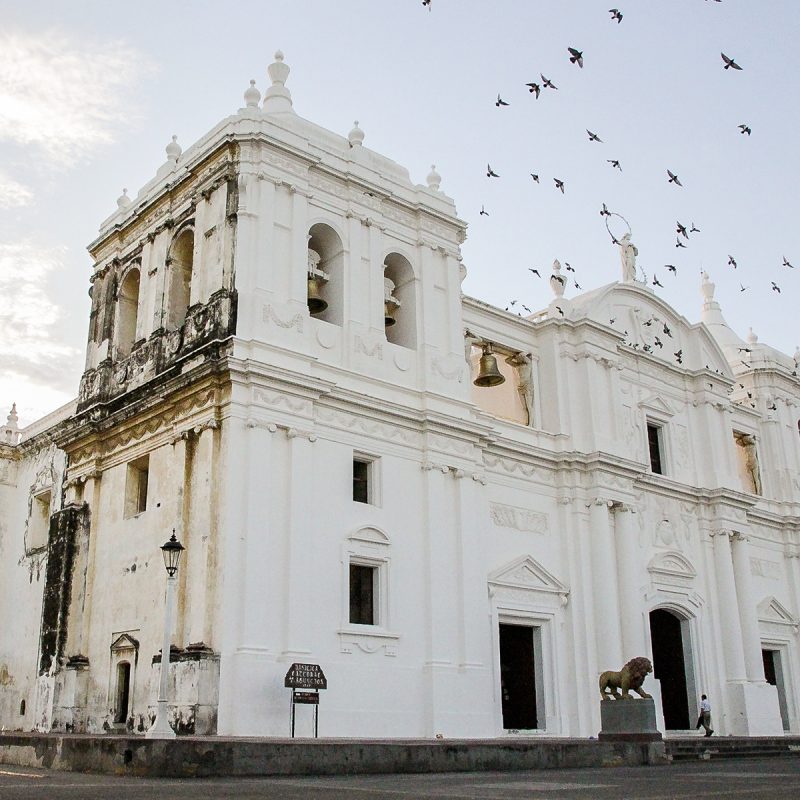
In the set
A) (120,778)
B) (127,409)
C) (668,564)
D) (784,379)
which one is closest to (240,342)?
(127,409)

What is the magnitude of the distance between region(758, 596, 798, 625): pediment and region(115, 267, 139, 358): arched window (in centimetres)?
1833

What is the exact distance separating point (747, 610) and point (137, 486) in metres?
16.2

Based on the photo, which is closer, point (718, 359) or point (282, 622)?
point (282, 622)

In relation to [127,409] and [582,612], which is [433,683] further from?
[127,409]

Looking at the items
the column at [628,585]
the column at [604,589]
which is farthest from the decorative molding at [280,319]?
the column at [628,585]

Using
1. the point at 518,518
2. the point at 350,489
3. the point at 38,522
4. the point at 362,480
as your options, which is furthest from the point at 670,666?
the point at 38,522

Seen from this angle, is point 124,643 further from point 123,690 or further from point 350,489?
point 350,489

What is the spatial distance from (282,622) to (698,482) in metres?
14.3

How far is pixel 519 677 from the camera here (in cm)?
2192

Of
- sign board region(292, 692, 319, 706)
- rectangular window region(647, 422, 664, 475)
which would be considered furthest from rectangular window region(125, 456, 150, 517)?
rectangular window region(647, 422, 664, 475)

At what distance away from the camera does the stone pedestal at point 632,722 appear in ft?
54.9

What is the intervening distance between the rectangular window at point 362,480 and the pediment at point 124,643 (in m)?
4.95

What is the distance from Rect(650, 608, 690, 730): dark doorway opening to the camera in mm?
24500

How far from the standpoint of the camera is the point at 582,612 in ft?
74.3
